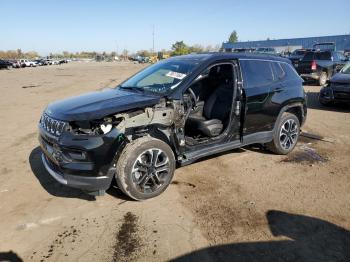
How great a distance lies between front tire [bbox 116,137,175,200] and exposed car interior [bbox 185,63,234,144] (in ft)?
2.07

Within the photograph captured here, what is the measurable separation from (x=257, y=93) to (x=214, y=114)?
78cm

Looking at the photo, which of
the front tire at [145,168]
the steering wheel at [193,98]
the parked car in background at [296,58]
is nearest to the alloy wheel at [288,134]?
the steering wheel at [193,98]

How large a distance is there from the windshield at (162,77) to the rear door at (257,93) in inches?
37.0

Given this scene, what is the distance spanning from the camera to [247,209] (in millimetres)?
3979

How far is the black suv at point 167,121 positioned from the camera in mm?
3752

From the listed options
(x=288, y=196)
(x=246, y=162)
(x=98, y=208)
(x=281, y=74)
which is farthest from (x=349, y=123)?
(x=98, y=208)

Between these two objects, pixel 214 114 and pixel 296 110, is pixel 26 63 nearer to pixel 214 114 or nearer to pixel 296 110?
pixel 214 114

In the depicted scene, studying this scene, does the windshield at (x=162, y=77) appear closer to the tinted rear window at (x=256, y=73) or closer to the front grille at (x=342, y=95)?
the tinted rear window at (x=256, y=73)

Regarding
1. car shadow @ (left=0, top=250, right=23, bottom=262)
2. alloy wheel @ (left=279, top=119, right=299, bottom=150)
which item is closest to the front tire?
car shadow @ (left=0, top=250, right=23, bottom=262)

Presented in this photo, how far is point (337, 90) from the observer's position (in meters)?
9.90

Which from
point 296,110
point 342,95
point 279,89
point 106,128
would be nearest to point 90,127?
point 106,128

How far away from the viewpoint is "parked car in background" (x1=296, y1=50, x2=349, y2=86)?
52.0ft

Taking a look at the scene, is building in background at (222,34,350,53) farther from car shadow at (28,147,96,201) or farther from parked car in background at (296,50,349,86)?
car shadow at (28,147,96,201)

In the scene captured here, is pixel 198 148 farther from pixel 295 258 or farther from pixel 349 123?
pixel 349 123
